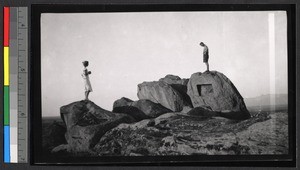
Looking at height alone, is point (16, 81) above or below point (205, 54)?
below

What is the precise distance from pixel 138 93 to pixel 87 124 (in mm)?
362

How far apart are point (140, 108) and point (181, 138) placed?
0.31 metres

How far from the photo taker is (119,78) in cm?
271

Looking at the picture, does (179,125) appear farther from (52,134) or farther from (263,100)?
(52,134)

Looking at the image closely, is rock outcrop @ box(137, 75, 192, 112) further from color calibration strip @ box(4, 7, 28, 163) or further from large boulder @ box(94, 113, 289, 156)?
color calibration strip @ box(4, 7, 28, 163)

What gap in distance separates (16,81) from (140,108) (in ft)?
2.57

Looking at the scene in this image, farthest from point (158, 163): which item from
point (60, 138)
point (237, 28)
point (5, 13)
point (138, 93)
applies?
point (5, 13)

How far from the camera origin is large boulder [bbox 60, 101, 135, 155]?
8.81 ft

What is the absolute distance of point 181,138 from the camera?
2682 mm

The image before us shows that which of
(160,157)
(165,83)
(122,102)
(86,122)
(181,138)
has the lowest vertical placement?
(160,157)

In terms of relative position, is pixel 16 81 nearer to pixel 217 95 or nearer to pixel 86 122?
pixel 86 122

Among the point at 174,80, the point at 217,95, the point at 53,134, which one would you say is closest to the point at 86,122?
the point at 53,134

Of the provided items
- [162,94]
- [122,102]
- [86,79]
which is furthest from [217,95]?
[86,79]

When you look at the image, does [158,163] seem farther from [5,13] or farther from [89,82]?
[5,13]
